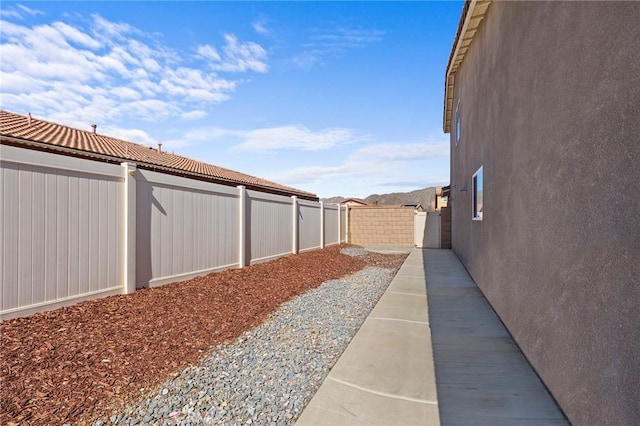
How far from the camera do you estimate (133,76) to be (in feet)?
30.8

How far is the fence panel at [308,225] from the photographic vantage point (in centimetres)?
1198

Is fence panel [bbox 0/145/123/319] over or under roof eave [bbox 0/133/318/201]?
under

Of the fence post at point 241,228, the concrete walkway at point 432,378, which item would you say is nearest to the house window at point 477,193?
the concrete walkway at point 432,378

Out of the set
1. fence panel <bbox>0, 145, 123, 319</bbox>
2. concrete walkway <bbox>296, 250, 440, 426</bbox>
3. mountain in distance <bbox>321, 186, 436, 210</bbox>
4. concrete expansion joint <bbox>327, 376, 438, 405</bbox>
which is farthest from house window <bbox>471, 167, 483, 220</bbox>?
mountain in distance <bbox>321, 186, 436, 210</bbox>

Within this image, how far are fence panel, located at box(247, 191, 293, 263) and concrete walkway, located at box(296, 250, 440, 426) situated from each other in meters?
4.51

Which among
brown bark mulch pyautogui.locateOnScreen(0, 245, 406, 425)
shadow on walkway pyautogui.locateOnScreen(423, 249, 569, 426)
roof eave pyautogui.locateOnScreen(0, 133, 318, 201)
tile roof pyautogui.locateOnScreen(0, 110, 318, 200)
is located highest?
tile roof pyautogui.locateOnScreen(0, 110, 318, 200)

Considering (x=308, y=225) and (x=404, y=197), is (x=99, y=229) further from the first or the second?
(x=404, y=197)

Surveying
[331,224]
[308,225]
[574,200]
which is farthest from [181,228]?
[331,224]

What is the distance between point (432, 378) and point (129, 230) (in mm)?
4531

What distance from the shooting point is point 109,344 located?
350 cm

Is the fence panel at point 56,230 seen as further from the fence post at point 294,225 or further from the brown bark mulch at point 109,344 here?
the fence post at point 294,225

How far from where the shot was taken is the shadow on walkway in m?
2.59

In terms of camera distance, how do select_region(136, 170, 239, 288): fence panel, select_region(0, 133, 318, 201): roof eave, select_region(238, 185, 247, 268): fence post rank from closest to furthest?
select_region(136, 170, 239, 288): fence panel → select_region(238, 185, 247, 268): fence post → select_region(0, 133, 318, 201): roof eave

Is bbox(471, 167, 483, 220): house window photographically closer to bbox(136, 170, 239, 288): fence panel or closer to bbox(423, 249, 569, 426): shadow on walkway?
bbox(423, 249, 569, 426): shadow on walkway
